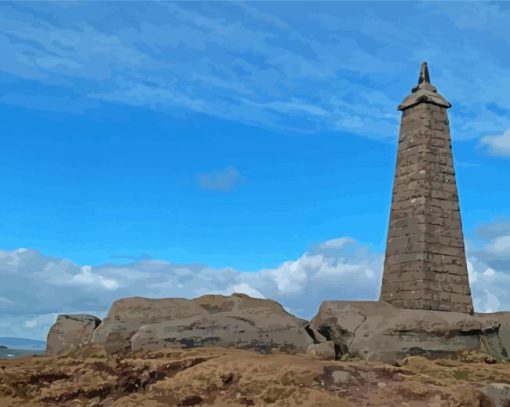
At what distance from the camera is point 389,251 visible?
614 inches

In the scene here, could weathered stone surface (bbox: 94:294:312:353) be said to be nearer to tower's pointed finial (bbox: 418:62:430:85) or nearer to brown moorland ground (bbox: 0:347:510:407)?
brown moorland ground (bbox: 0:347:510:407)

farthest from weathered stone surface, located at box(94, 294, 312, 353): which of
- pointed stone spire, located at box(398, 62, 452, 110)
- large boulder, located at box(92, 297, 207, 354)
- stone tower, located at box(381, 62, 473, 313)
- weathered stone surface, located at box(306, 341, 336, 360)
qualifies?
pointed stone spire, located at box(398, 62, 452, 110)

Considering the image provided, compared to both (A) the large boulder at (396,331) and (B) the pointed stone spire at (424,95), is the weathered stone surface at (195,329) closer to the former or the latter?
(A) the large boulder at (396,331)

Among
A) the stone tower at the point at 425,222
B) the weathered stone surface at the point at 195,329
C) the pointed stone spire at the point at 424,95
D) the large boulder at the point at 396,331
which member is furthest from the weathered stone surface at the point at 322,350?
the pointed stone spire at the point at 424,95

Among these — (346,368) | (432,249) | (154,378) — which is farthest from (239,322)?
(432,249)

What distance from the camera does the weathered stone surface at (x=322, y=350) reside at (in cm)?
1123

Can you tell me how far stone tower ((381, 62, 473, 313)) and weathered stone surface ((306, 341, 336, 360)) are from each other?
3.65 m

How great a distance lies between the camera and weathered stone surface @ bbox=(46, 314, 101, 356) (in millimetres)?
13727

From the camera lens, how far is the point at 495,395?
8.59m

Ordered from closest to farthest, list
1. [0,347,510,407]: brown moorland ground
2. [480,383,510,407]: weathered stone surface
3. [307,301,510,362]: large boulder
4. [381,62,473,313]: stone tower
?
[0,347,510,407]: brown moorland ground, [480,383,510,407]: weathered stone surface, [307,301,510,362]: large boulder, [381,62,473,313]: stone tower

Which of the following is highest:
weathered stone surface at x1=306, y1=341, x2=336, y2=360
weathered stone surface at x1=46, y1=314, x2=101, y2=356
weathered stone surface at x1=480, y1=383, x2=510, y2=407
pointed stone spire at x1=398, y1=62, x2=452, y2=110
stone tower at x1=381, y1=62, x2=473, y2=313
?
pointed stone spire at x1=398, y1=62, x2=452, y2=110

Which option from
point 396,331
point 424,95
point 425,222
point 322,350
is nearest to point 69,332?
point 322,350

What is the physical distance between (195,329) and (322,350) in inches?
Result: 94.3

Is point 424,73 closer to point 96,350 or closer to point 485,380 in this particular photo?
point 485,380
